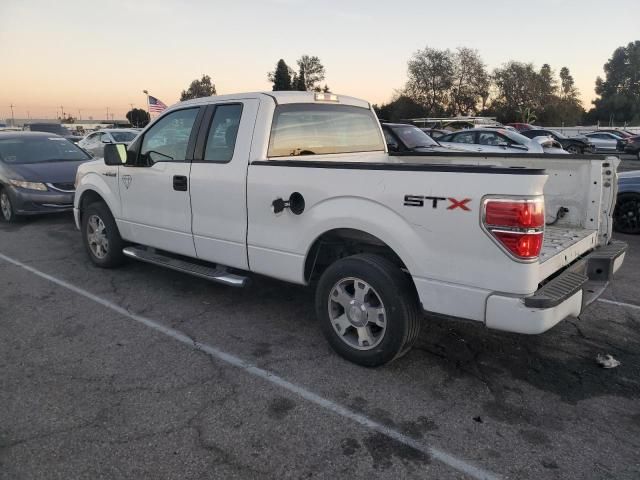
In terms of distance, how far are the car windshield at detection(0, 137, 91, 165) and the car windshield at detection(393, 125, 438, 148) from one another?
6374 mm

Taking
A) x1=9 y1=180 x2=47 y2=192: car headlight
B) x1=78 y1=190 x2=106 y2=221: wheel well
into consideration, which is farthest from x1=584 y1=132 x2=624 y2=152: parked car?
x1=78 y1=190 x2=106 y2=221: wheel well

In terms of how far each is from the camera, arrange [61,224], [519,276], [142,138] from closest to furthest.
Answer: [519,276]
[142,138]
[61,224]

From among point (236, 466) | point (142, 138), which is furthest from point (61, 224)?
point (236, 466)

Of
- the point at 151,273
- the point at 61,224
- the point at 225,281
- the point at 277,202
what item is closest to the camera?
the point at 277,202

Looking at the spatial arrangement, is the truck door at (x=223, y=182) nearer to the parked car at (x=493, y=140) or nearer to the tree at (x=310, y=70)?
the parked car at (x=493, y=140)

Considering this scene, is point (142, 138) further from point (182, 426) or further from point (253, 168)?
point (182, 426)

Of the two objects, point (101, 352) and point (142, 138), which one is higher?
point (142, 138)

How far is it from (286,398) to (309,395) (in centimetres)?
15

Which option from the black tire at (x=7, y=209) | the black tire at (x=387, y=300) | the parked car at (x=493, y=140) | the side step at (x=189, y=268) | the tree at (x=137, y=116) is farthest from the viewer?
the tree at (x=137, y=116)

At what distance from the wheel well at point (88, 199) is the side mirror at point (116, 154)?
90cm

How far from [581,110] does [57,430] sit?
3652 inches

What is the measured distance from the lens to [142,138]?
5398 mm

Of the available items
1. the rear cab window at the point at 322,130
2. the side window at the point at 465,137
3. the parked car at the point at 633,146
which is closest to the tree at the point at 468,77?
the parked car at the point at 633,146

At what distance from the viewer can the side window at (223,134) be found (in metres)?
4.48
